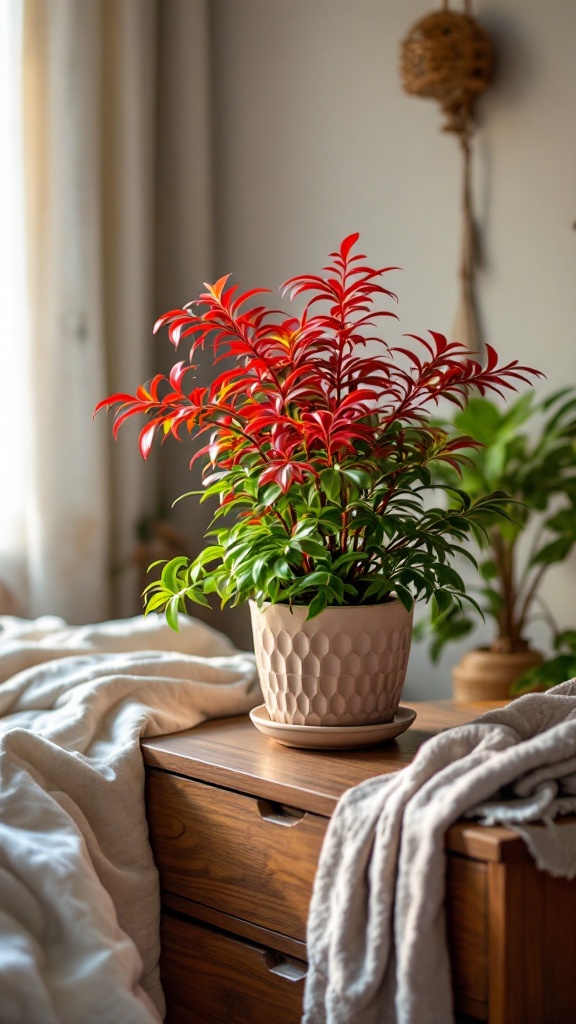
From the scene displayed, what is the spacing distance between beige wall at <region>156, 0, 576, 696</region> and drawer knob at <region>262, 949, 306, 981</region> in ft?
3.33

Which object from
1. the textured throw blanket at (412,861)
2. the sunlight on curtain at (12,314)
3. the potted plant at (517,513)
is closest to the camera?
the textured throw blanket at (412,861)

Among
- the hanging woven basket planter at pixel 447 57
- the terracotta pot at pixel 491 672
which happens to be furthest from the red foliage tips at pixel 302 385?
the hanging woven basket planter at pixel 447 57

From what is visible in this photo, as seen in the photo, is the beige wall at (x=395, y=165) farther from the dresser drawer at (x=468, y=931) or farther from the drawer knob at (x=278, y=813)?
the dresser drawer at (x=468, y=931)

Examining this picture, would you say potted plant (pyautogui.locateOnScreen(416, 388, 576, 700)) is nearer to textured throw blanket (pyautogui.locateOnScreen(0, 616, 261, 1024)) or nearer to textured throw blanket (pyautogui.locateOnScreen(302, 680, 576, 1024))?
textured throw blanket (pyautogui.locateOnScreen(0, 616, 261, 1024))

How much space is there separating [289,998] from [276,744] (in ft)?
0.91

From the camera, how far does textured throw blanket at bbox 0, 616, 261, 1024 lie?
0.96 m

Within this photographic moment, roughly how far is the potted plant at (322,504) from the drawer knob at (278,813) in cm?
10

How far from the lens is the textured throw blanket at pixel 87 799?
37.9 inches

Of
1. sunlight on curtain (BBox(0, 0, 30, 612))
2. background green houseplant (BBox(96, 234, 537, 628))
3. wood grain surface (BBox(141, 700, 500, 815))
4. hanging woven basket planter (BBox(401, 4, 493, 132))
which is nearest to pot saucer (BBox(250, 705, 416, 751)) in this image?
wood grain surface (BBox(141, 700, 500, 815))

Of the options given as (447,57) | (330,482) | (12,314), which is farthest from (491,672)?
(12,314)

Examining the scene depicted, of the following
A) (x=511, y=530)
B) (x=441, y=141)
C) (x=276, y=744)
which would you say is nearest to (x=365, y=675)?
(x=276, y=744)

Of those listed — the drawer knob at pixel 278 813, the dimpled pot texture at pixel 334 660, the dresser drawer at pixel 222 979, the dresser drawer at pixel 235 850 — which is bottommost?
the dresser drawer at pixel 222 979

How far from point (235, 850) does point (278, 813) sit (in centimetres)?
7

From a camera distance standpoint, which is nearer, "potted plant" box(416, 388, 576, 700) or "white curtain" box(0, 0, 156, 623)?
"potted plant" box(416, 388, 576, 700)
